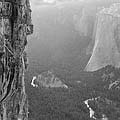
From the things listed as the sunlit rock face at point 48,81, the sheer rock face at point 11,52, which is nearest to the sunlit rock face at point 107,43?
the sunlit rock face at point 48,81

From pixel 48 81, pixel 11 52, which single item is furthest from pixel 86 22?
pixel 11 52

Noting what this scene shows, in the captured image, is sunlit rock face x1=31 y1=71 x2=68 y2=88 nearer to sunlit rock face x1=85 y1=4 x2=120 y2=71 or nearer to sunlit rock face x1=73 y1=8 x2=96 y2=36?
sunlit rock face x1=85 y1=4 x2=120 y2=71

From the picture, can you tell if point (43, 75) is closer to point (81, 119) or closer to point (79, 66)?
point (79, 66)

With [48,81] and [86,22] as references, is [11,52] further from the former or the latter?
[86,22]

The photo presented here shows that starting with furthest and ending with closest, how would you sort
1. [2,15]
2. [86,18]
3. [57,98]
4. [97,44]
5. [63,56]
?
[86,18]
[63,56]
[97,44]
[57,98]
[2,15]

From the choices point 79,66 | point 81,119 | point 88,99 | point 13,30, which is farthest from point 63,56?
point 13,30

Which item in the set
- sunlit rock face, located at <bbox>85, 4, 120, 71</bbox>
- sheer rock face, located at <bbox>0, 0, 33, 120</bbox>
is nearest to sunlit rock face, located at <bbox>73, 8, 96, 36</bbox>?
sunlit rock face, located at <bbox>85, 4, 120, 71</bbox>

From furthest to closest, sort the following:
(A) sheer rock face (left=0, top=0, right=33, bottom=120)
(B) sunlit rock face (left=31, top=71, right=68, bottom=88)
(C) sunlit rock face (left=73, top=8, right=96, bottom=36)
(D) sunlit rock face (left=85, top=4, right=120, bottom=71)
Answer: (C) sunlit rock face (left=73, top=8, right=96, bottom=36) < (D) sunlit rock face (left=85, top=4, right=120, bottom=71) < (B) sunlit rock face (left=31, top=71, right=68, bottom=88) < (A) sheer rock face (left=0, top=0, right=33, bottom=120)
